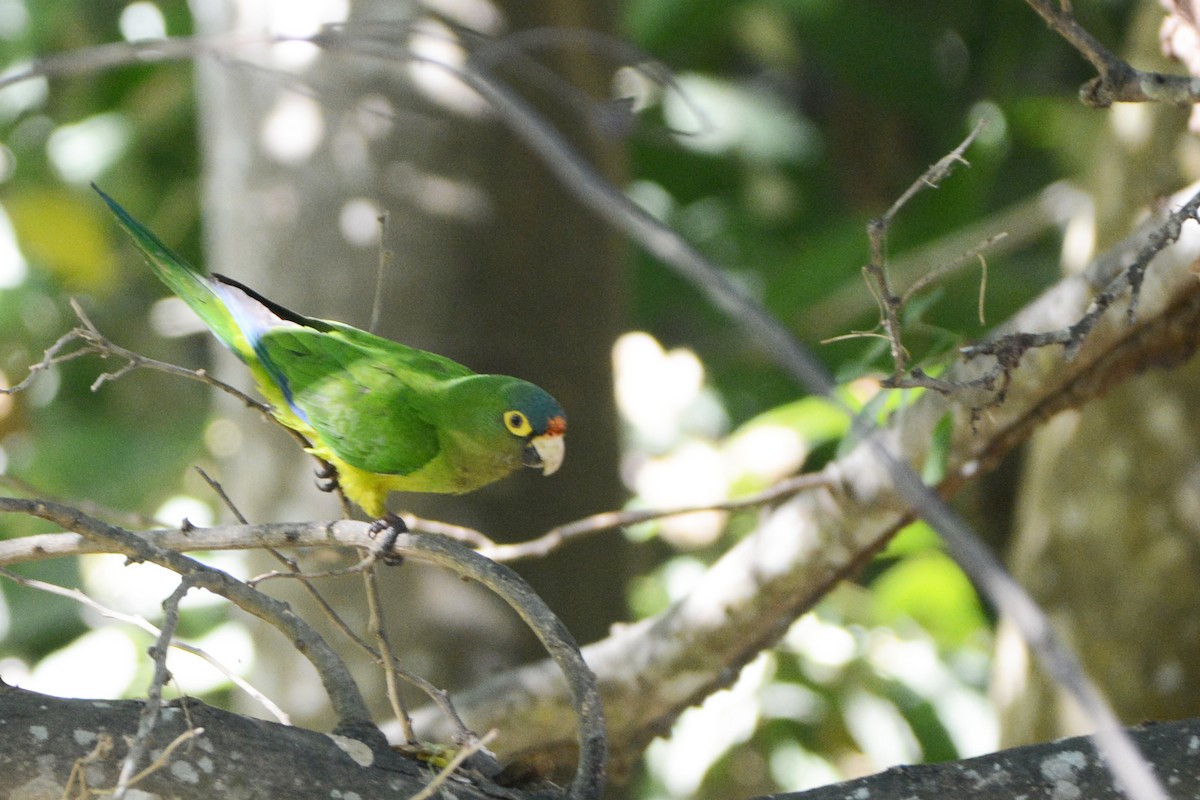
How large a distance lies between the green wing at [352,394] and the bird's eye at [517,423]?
0.13m

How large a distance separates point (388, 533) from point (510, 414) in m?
0.31

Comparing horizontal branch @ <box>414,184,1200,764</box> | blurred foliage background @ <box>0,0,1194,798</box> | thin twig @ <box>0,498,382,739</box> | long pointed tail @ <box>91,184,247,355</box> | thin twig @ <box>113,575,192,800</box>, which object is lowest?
thin twig @ <box>113,575,192,800</box>

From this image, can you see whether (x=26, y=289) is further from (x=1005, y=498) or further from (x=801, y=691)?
(x=1005, y=498)

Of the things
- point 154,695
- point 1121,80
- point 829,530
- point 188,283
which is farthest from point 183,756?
point 829,530

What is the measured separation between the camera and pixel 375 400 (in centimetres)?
192

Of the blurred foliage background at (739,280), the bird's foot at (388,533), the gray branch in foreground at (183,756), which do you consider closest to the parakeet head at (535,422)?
the bird's foot at (388,533)

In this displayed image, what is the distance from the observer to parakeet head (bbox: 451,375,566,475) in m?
1.89

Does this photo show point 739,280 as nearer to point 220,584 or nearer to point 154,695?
point 220,584

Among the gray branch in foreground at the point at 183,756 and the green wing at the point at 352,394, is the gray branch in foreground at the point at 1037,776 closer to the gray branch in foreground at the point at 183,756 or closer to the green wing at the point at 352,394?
the gray branch in foreground at the point at 183,756

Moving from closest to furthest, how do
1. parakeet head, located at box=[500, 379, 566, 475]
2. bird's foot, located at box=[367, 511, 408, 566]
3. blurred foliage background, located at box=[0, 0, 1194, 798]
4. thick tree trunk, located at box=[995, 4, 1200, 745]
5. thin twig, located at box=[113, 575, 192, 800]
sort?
thin twig, located at box=[113, 575, 192, 800], bird's foot, located at box=[367, 511, 408, 566], parakeet head, located at box=[500, 379, 566, 475], thick tree trunk, located at box=[995, 4, 1200, 745], blurred foliage background, located at box=[0, 0, 1194, 798]

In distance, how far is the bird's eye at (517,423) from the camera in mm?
1895

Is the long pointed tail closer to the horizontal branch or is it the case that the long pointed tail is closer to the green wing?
the green wing

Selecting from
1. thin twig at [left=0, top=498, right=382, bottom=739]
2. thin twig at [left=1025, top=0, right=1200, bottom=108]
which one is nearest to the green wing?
thin twig at [left=0, top=498, right=382, bottom=739]

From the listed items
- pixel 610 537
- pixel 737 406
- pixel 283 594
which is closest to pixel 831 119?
pixel 737 406
